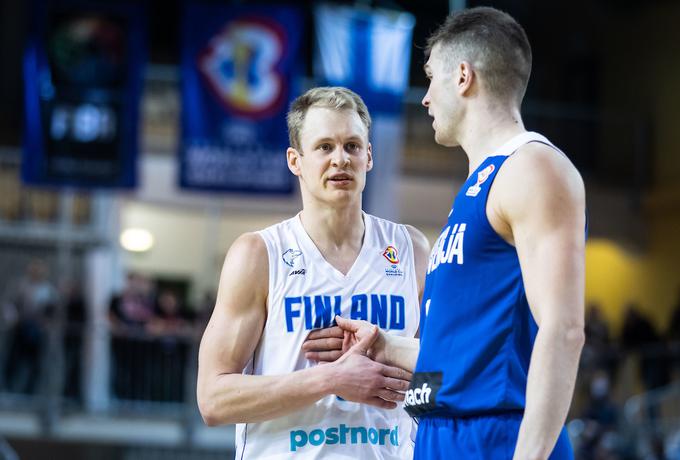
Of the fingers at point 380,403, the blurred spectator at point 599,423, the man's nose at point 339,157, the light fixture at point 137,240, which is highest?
the man's nose at point 339,157

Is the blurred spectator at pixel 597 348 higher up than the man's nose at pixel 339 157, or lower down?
lower down

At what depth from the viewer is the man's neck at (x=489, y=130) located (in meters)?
3.44

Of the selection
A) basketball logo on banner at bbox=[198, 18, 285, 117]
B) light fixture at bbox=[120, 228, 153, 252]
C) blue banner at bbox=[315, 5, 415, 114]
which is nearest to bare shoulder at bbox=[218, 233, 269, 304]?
blue banner at bbox=[315, 5, 415, 114]

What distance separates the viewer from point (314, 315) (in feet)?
14.1

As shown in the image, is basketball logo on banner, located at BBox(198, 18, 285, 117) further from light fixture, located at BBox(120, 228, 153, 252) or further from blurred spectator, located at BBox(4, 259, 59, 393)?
light fixture, located at BBox(120, 228, 153, 252)

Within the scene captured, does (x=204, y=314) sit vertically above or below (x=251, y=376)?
below

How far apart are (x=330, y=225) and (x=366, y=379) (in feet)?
2.47

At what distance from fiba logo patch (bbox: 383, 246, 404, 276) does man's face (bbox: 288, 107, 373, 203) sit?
11.4 inches

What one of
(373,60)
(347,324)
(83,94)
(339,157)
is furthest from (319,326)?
(83,94)

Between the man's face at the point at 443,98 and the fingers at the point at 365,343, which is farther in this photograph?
the fingers at the point at 365,343

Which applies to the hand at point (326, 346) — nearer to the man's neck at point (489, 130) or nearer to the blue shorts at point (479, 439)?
the blue shorts at point (479, 439)

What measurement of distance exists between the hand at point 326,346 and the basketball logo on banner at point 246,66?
31.6 ft

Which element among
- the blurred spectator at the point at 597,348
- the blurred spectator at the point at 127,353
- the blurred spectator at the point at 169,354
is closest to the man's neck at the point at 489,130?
the blurred spectator at the point at 169,354

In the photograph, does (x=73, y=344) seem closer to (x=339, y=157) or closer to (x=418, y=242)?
(x=418, y=242)
